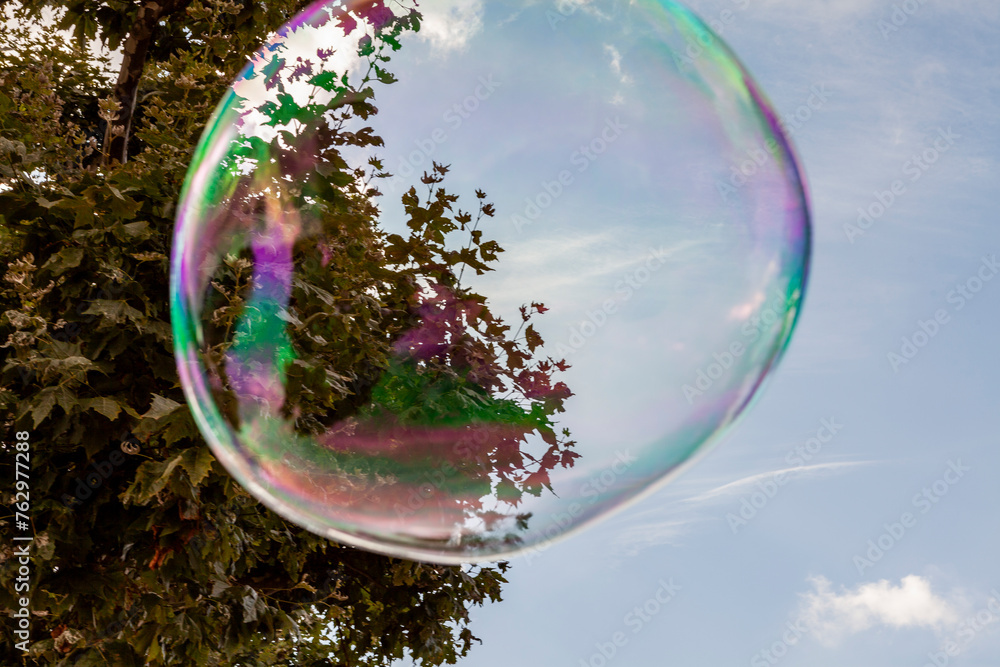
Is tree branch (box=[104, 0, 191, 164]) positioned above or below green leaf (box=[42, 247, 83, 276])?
above

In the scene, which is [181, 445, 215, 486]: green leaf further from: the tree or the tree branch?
the tree branch

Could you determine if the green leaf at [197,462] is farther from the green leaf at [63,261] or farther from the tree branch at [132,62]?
the tree branch at [132,62]

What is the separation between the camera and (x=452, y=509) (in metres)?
3.34

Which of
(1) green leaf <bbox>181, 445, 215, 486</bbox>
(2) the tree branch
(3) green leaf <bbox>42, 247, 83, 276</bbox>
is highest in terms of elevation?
(2) the tree branch

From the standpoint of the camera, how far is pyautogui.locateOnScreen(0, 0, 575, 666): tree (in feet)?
10.5

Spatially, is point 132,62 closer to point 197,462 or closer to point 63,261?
point 63,261

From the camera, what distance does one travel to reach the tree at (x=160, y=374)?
10.5 feet

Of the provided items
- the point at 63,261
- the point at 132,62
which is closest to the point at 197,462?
the point at 63,261

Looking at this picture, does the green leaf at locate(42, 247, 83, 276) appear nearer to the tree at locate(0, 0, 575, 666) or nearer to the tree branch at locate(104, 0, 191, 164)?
the tree at locate(0, 0, 575, 666)

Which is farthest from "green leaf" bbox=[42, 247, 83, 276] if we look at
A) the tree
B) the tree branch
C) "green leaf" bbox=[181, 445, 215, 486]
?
the tree branch

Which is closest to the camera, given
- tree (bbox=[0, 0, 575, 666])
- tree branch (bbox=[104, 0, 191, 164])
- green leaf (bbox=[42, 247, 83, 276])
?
tree (bbox=[0, 0, 575, 666])

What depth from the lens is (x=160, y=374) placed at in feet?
12.4

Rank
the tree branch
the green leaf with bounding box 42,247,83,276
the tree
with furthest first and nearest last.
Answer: the tree branch
the green leaf with bounding box 42,247,83,276
the tree

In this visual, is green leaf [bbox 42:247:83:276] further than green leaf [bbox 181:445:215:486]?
Yes
